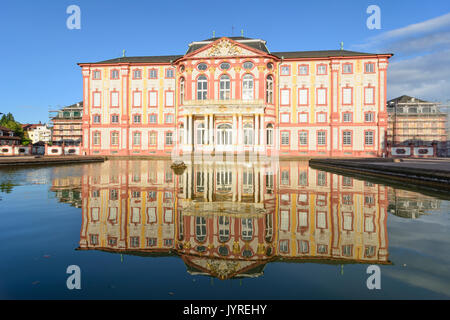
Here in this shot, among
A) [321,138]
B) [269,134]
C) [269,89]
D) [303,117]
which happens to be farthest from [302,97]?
[269,134]

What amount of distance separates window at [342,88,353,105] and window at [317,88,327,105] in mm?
2434

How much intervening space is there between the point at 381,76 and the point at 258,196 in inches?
1515

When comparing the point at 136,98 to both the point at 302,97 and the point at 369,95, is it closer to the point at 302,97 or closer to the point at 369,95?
the point at 302,97

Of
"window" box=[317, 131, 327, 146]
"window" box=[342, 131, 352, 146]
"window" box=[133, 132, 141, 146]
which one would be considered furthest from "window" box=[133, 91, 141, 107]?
"window" box=[342, 131, 352, 146]

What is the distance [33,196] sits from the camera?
855 centimetres

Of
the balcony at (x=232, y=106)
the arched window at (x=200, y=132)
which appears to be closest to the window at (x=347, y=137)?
the balcony at (x=232, y=106)

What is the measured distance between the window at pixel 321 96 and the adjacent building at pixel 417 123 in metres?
28.5

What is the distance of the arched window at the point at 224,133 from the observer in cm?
3916

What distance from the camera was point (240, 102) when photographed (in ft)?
122

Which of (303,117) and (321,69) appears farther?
(303,117)

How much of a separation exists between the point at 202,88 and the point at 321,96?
16968mm

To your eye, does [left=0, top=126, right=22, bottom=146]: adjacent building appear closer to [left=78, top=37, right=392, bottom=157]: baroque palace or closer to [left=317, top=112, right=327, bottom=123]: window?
[left=78, top=37, right=392, bottom=157]: baroque palace

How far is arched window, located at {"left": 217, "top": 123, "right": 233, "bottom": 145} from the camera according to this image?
39.2 metres
